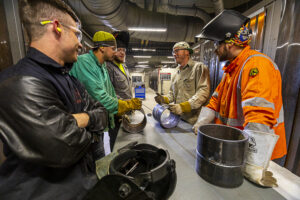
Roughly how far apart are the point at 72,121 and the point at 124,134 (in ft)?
3.08

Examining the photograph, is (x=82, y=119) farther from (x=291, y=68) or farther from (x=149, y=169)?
(x=291, y=68)

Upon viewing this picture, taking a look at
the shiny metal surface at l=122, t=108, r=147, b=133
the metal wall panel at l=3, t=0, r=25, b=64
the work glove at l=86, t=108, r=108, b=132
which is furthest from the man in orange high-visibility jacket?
the metal wall panel at l=3, t=0, r=25, b=64

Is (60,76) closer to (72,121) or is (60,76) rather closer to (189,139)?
(72,121)

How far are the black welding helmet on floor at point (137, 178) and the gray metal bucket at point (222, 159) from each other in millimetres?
218

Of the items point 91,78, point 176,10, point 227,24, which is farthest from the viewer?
point 176,10

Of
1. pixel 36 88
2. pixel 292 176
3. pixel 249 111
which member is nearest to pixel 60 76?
pixel 36 88

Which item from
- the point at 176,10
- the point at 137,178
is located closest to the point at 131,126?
the point at 137,178

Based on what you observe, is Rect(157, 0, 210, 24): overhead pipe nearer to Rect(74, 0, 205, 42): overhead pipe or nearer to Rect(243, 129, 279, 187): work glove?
Rect(74, 0, 205, 42): overhead pipe

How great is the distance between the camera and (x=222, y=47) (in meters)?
1.22

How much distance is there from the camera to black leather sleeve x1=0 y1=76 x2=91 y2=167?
0.51m

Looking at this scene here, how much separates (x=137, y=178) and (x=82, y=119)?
17.4 inches

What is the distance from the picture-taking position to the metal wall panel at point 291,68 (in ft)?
4.60

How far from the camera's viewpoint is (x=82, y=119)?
0.74m

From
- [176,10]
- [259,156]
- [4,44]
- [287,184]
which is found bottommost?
[287,184]
